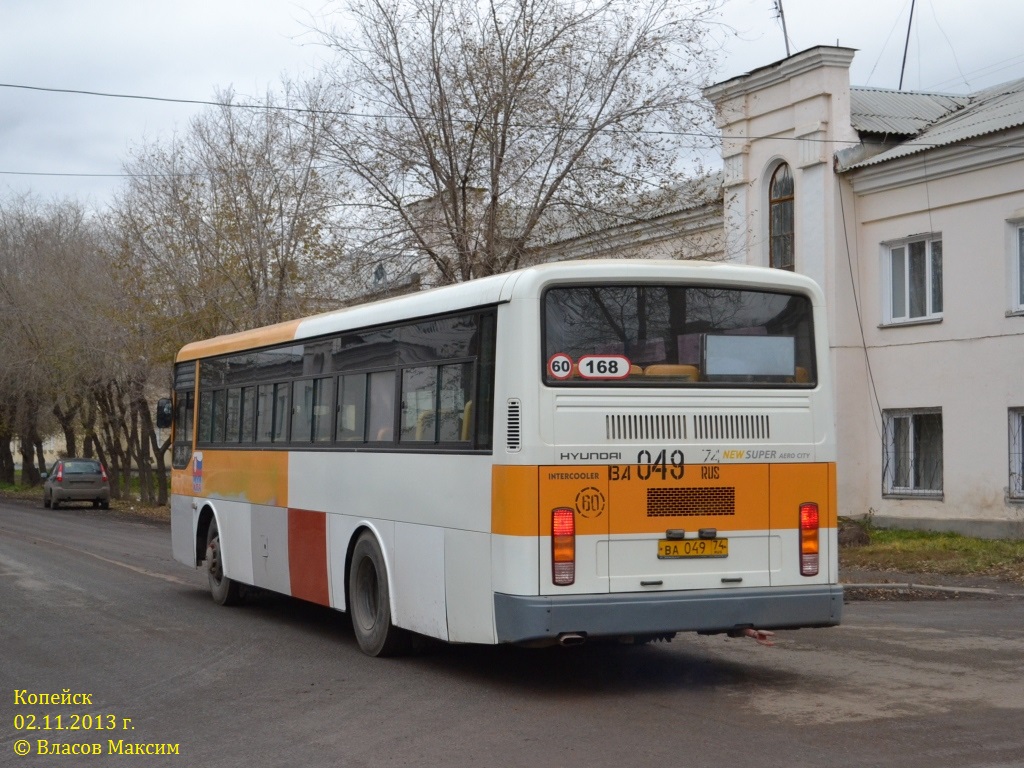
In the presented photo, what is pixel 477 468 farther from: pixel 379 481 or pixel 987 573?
pixel 987 573

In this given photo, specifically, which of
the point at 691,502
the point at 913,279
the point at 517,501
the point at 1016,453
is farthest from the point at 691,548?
the point at 913,279

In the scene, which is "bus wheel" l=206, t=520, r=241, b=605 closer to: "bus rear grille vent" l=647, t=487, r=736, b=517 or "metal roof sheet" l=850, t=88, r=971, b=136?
"bus rear grille vent" l=647, t=487, r=736, b=517

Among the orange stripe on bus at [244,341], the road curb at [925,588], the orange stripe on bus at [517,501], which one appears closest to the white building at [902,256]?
the road curb at [925,588]

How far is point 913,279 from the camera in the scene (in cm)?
2342

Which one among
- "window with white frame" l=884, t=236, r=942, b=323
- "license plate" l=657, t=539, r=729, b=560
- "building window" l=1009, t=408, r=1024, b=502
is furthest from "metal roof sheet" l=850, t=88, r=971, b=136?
"license plate" l=657, t=539, r=729, b=560

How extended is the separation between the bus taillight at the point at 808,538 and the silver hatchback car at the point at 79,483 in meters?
35.2

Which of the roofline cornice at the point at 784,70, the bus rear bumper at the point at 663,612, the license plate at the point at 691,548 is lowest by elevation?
the bus rear bumper at the point at 663,612

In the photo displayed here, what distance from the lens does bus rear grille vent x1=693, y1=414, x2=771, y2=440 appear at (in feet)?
29.9

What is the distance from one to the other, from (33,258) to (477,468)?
3967cm

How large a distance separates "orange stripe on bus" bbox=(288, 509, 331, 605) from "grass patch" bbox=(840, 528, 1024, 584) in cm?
918

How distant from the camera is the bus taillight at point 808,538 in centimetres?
929

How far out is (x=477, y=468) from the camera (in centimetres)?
913

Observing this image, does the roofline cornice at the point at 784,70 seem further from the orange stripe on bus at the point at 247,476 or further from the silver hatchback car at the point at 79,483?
the silver hatchback car at the point at 79,483

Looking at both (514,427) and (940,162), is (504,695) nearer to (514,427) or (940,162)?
(514,427)
